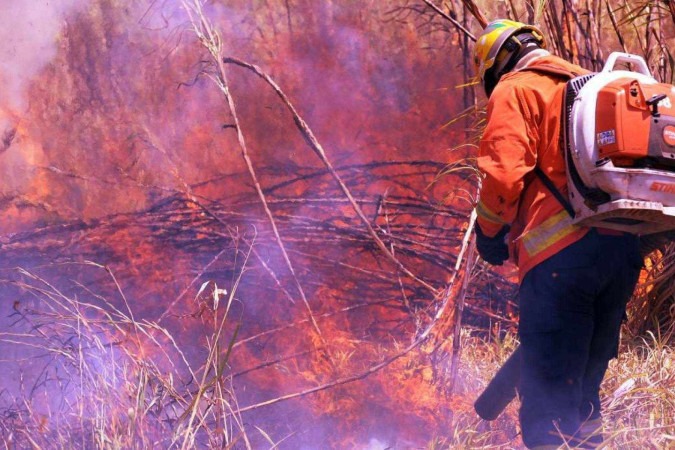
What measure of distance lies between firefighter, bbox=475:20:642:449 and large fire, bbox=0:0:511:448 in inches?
54.9

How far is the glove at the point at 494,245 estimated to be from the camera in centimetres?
269

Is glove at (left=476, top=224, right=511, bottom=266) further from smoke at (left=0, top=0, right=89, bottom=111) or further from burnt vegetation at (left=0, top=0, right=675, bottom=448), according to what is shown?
smoke at (left=0, top=0, right=89, bottom=111)

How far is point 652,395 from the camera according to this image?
125 inches

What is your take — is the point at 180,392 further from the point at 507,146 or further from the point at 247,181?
the point at 507,146

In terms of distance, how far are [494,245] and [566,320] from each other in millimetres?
425

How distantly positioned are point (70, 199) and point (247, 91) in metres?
1.23

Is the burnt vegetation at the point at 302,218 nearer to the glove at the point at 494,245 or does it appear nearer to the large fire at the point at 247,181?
the large fire at the point at 247,181

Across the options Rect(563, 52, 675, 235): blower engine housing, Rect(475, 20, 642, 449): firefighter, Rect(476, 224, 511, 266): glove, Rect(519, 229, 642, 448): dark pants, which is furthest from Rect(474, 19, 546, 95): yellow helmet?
Rect(519, 229, 642, 448): dark pants

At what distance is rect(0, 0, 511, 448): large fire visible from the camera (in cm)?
401

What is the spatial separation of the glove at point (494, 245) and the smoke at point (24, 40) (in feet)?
9.57

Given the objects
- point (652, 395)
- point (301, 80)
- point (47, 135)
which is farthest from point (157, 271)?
point (652, 395)

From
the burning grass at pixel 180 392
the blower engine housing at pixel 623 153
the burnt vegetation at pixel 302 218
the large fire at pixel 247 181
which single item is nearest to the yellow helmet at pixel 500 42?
the blower engine housing at pixel 623 153

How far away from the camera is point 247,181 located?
4.32 m

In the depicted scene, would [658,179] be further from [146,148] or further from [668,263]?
[146,148]
